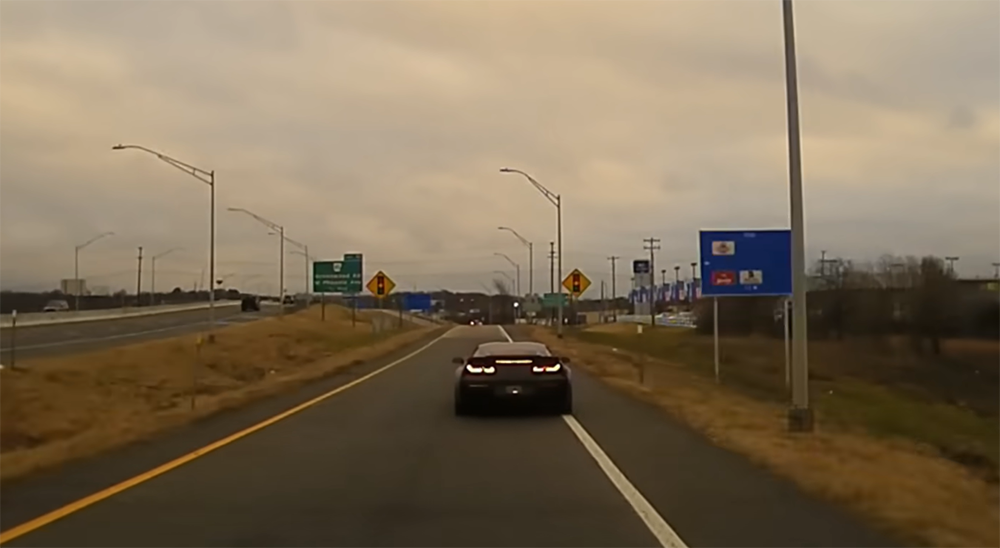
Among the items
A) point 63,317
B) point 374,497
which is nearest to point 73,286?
point 63,317

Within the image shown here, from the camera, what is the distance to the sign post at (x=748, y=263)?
34312mm

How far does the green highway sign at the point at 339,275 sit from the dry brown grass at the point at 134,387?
492cm

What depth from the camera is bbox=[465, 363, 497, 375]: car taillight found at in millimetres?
20828

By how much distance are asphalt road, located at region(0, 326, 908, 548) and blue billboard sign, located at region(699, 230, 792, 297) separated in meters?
16.7

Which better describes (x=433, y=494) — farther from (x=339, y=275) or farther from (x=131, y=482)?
(x=339, y=275)

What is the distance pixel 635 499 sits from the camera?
36.3 feet

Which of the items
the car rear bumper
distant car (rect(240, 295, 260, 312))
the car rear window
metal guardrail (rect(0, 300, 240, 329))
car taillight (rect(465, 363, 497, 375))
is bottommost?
the car rear bumper

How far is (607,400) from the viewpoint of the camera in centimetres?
2523

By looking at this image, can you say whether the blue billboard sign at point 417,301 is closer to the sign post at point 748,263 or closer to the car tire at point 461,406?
the sign post at point 748,263

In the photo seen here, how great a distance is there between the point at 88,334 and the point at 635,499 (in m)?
58.5

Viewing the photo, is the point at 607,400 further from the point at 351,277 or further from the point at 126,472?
the point at 351,277

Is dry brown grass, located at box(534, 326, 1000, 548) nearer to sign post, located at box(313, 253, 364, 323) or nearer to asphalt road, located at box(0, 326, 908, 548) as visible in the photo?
asphalt road, located at box(0, 326, 908, 548)

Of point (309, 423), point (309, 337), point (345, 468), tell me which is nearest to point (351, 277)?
point (309, 337)

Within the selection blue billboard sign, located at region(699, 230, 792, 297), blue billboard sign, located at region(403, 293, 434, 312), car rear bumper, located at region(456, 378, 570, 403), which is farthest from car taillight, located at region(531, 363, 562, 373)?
blue billboard sign, located at region(403, 293, 434, 312)
